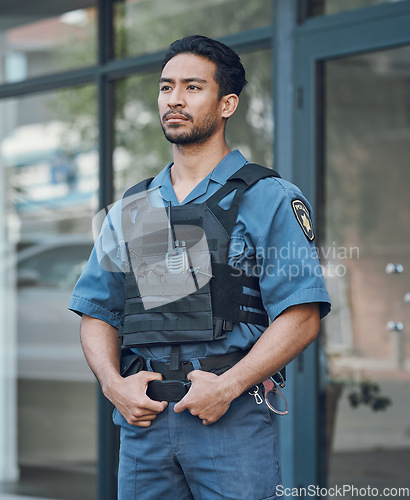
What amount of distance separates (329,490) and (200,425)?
1.90 meters

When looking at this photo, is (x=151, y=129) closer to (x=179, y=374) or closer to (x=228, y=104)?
(x=228, y=104)

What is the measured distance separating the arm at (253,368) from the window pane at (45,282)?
306cm

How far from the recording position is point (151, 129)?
15.5 ft

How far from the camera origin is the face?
2053mm

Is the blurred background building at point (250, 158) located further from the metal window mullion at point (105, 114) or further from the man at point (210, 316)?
the man at point (210, 316)

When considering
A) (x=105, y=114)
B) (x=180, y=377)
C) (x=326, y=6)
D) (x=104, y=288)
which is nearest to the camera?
(x=180, y=377)

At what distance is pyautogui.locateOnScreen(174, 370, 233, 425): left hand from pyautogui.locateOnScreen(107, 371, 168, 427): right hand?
0.09m

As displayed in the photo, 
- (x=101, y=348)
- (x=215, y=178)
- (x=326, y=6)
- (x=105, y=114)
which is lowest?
(x=101, y=348)

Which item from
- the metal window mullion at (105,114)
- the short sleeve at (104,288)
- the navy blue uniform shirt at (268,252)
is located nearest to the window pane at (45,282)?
the metal window mullion at (105,114)

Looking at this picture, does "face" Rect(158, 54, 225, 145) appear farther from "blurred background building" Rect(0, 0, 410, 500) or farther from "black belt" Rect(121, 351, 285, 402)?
"blurred background building" Rect(0, 0, 410, 500)

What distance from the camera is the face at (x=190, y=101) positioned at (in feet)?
6.73

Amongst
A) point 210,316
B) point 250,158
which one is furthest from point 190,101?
point 250,158

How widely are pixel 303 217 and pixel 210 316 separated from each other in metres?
0.36

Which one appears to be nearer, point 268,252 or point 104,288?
point 268,252
